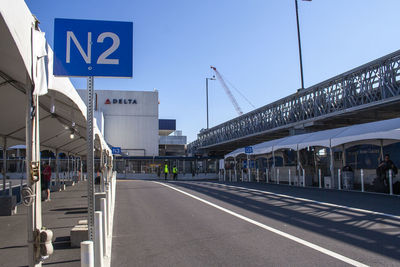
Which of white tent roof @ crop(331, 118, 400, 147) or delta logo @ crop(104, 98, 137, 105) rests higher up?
delta logo @ crop(104, 98, 137, 105)

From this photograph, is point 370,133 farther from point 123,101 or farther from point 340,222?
point 123,101

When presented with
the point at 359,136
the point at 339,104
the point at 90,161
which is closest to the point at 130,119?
the point at 339,104

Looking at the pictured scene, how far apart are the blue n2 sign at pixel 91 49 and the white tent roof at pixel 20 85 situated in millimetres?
209

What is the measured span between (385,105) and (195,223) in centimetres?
1759

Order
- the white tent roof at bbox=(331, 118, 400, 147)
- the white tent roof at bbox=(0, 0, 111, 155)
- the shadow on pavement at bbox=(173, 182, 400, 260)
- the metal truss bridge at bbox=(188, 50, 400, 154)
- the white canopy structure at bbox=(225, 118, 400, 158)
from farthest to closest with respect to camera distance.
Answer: the metal truss bridge at bbox=(188, 50, 400, 154)
the white canopy structure at bbox=(225, 118, 400, 158)
the white tent roof at bbox=(331, 118, 400, 147)
the shadow on pavement at bbox=(173, 182, 400, 260)
the white tent roof at bbox=(0, 0, 111, 155)

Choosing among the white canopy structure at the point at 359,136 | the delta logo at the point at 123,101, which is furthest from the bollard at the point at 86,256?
the delta logo at the point at 123,101

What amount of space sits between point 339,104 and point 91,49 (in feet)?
82.3

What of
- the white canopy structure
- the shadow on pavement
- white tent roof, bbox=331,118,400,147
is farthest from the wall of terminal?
the shadow on pavement

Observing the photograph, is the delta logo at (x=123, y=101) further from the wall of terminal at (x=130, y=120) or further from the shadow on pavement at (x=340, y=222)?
the shadow on pavement at (x=340, y=222)

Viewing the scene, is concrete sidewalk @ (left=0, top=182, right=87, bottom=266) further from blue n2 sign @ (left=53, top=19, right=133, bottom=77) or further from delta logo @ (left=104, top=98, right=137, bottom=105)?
delta logo @ (left=104, top=98, right=137, bottom=105)

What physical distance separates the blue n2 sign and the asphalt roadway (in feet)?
10.5

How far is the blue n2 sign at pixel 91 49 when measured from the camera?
4855 millimetres

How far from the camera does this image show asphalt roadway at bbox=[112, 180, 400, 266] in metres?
6.05

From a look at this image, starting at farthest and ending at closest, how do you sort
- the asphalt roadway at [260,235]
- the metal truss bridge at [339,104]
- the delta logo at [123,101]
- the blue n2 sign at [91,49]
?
the delta logo at [123,101] < the metal truss bridge at [339,104] < the asphalt roadway at [260,235] < the blue n2 sign at [91,49]
